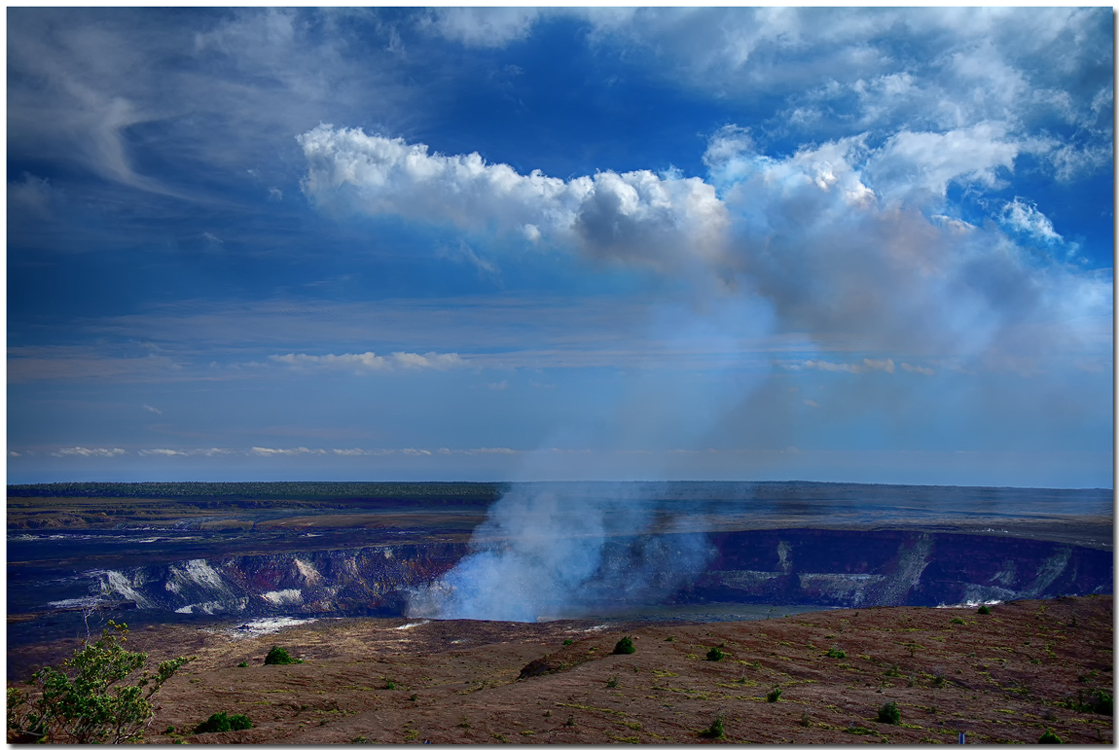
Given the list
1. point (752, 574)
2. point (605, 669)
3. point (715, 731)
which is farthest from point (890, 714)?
point (752, 574)

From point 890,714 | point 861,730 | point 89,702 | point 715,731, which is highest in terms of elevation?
point 89,702

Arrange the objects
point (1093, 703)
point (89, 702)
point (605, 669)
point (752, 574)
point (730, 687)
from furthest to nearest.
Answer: point (752, 574) < point (605, 669) < point (730, 687) < point (1093, 703) < point (89, 702)

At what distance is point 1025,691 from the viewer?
30969mm

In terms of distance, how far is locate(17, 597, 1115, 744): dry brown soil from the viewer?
2534cm

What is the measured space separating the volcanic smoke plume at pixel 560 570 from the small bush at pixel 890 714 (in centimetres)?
6478

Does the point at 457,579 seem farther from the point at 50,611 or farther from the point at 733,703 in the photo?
the point at 733,703

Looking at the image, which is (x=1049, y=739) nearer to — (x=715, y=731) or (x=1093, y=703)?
(x=1093, y=703)

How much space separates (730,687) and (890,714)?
648 cm

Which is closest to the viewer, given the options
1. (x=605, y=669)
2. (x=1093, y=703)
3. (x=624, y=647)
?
(x=1093, y=703)

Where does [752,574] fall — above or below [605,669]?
below

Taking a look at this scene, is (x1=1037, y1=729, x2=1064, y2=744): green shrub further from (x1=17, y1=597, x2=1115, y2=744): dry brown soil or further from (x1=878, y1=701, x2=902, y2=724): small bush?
(x1=878, y1=701, x2=902, y2=724): small bush

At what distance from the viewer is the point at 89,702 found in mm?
22469

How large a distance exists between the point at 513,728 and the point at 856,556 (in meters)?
103

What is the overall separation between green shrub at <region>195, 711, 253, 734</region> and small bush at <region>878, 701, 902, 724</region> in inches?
850
